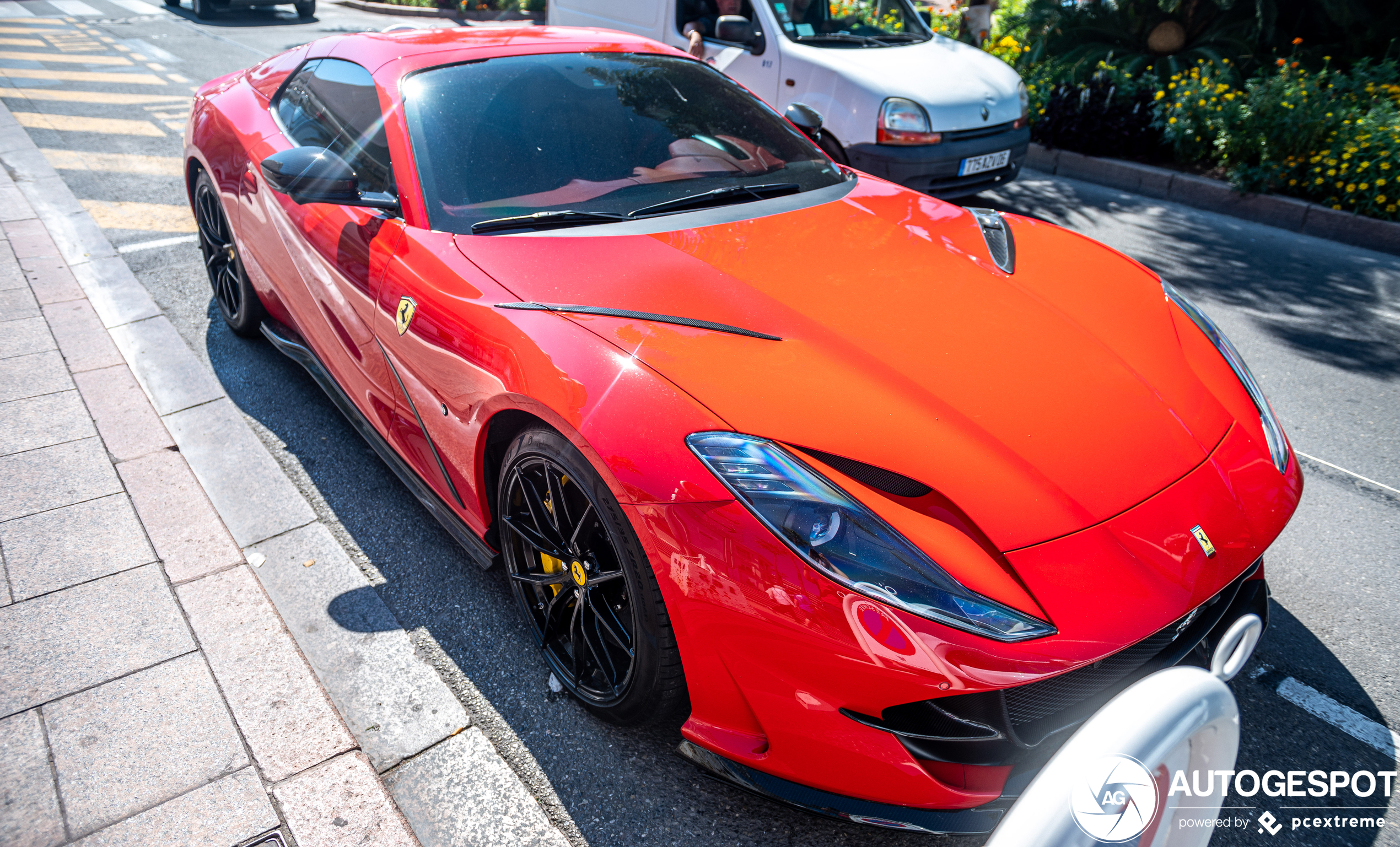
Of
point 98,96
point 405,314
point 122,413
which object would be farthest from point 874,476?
point 98,96

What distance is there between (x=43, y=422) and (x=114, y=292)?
1.55 metres

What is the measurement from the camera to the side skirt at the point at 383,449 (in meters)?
2.52

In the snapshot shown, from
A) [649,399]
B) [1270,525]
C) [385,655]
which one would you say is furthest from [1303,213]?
[385,655]

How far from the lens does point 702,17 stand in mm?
7023

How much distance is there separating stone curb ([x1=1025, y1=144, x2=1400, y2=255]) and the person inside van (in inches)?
143

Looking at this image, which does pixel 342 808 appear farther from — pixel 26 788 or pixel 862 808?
pixel 862 808

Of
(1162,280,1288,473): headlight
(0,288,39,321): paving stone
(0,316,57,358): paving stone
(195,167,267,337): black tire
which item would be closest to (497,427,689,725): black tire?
(1162,280,1288,473): headlight

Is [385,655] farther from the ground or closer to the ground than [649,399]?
closer to the ground

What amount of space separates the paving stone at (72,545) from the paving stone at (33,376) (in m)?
1.07

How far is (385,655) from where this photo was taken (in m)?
2.45

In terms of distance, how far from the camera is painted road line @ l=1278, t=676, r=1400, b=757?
2186mm

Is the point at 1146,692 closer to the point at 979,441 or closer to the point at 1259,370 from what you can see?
the point at 979,441

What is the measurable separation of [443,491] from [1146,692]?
1988 mm

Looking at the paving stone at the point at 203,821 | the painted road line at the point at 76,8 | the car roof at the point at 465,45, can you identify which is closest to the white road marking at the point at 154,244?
the car roof at the point at 465,45
